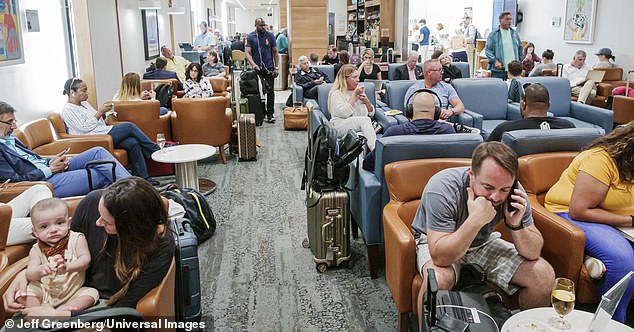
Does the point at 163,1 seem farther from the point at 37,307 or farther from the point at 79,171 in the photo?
the point at 37,307

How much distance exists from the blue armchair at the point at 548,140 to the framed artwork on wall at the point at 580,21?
288 inches

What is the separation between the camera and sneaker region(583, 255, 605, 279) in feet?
8.40

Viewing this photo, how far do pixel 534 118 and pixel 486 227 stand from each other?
160 centimetres

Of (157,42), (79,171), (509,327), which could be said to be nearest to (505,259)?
(509,327)

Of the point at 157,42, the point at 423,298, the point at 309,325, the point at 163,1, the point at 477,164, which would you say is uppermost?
the point at 163,1

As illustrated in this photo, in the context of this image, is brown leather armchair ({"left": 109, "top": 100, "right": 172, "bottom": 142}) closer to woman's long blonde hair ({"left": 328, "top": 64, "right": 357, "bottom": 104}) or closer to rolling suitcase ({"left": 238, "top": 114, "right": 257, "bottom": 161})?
rolling suitcase ({"left": 238, "top": 114, "right": 257, "bottom": 161})

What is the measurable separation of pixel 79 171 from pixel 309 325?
237 centimetres

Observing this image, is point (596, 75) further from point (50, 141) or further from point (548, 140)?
point (50, 141)

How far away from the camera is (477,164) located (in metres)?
2.27

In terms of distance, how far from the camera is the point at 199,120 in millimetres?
6137

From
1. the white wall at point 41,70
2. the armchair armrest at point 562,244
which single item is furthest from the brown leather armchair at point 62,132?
the armchair armrest at point 562,244

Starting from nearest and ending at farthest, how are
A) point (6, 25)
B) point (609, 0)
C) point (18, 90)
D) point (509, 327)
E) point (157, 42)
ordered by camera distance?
point (509, 327) < point (6, 25) < point (18, 90) < point (609, 0) < point (157, 42)

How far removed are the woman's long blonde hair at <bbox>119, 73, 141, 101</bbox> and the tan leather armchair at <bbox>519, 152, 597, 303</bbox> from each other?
444 centimetres

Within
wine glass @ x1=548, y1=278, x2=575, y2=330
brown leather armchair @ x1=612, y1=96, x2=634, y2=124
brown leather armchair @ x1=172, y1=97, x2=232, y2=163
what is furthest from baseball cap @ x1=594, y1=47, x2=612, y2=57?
wine glass @ x1=548, y1=278, x2=575, y2=330
